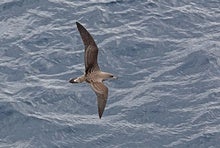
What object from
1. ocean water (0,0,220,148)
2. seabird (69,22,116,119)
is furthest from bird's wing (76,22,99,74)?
ocean water (0,0,220,148)

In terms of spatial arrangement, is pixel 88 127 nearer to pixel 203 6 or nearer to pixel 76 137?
pixel 76 137

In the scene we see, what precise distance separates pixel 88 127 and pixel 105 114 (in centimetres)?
112

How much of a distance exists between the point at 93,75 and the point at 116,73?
9.07 meters

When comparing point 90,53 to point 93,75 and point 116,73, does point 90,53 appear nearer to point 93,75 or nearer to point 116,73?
point 93,75

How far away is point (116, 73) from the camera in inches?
1388

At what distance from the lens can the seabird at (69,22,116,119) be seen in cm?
2600

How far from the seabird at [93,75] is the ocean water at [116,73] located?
610 centimetres

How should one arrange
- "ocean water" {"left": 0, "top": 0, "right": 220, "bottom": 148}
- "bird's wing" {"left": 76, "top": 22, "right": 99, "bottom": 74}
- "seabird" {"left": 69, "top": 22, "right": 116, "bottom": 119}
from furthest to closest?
1. "ocean water" {"left": 0, "top": 0, "right": 220, "bottom": 148}
2. "bird's wing" {"left": 76, "top": 22, "right": 99, "bottom": 74}
3. "seabird" {"left": 69, "top": 22, "right": 116, "bottom": 119}

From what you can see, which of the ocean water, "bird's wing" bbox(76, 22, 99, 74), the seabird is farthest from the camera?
the ocean water

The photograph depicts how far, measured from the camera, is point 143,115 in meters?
33.3

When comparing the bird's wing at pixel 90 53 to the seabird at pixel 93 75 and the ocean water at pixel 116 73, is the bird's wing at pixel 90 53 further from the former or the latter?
the ocean water at pixel 116 73

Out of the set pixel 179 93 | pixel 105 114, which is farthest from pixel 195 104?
pixel 105 114

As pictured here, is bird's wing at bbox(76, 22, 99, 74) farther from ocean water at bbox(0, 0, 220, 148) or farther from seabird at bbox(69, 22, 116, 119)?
ocean water at bbox(0, 0, 220, 148)

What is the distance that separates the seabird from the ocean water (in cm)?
610
